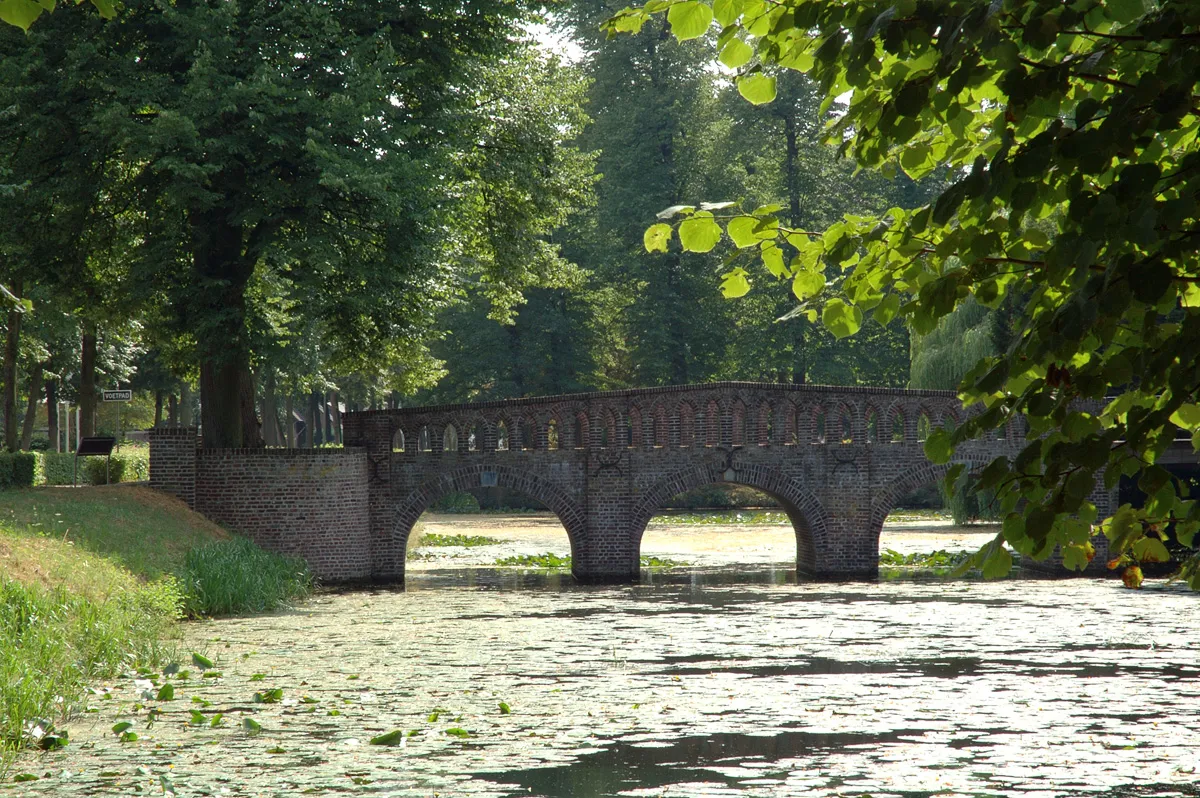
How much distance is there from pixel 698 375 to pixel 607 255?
4.77m

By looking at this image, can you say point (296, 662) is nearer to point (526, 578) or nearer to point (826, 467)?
point (526, 578)

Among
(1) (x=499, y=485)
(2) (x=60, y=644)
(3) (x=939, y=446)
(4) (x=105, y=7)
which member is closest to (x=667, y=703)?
(2) (x=60, y=644)

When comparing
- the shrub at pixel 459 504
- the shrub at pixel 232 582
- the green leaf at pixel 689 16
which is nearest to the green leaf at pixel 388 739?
the green leaf at pixel 689 16

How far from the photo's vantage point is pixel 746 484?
2436cm

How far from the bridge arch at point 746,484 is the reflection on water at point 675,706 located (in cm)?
579

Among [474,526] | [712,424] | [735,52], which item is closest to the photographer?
[735,52]

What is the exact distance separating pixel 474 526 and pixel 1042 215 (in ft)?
116

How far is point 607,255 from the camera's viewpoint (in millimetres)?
40625

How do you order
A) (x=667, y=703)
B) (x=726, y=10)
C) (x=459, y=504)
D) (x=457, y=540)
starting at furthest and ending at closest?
1. (x=459, y=504)
2. (x=457, y=540)
3. (x=667, y=703)
4. (x=726, y=10)

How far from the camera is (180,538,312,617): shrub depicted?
1706 cm

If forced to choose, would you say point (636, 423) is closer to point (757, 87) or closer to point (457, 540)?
point (457, 540)

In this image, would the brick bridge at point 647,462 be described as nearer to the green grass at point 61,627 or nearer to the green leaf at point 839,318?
the green grass at point 61,627

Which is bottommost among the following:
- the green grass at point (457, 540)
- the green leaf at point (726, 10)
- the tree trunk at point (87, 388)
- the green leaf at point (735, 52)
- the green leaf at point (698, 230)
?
the green grass at point (457, 540)

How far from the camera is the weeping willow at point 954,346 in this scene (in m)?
30.0
